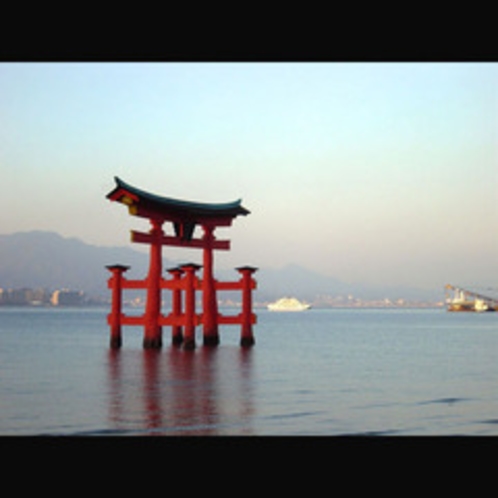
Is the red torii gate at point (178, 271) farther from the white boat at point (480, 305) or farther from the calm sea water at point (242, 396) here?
the white boat at point (480, 305)

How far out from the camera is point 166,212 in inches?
989

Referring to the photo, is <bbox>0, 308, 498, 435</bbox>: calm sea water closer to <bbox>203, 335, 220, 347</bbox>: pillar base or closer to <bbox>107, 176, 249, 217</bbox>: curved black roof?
<bbox>203, 335, 220, 347</bbox>: pillar base

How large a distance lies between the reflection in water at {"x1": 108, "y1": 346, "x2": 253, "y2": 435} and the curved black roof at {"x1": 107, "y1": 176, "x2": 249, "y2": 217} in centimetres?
491

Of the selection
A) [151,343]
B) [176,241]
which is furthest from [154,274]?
[151,343]

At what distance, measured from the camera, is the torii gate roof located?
931 inches

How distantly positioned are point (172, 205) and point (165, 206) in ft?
0.89

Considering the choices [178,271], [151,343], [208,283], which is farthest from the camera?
[178,271]

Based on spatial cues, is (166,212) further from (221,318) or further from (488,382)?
(488,382)

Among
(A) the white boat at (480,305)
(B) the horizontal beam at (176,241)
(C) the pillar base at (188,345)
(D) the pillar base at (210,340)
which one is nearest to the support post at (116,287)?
(B) the horizontal beam at (176,241)

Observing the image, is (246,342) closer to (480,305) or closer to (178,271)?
(178,271)

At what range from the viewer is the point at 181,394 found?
1498 cm
